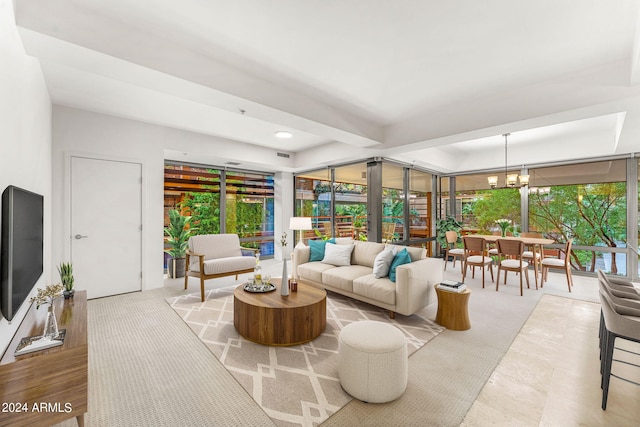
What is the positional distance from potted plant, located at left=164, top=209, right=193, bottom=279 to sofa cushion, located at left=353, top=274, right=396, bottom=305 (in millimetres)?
3624

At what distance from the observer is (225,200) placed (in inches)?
252

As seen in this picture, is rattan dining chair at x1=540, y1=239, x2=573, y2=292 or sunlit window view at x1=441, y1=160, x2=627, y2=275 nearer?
rattan dining chair at x1=540, y1=239, x2=573, y2=292

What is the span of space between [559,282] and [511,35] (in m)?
4.75

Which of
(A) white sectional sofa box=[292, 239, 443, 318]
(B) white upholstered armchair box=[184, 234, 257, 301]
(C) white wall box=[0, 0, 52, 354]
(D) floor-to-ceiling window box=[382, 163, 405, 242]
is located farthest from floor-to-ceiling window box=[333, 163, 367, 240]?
(C) white wall box=[0, 0, 52, 354]

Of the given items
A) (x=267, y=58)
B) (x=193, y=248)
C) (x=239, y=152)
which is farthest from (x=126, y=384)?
(x=239, y=152)

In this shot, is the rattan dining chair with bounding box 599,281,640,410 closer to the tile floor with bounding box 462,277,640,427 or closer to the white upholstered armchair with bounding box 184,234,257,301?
the tile floor with bounding box 462,277,640,427

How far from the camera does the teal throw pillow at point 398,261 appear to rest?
11.1ft

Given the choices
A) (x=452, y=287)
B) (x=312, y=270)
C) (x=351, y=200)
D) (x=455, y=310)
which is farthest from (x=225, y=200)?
(x=455, y=310)

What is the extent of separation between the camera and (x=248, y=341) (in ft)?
8.83

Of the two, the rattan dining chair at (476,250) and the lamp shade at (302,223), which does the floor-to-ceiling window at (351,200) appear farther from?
the rattan dining chair at (476,250)

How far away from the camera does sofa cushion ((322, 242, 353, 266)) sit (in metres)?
4.19

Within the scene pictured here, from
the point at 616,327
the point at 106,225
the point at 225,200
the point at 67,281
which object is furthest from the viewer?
the point at 225,200

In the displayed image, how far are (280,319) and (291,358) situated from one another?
1.17 ft

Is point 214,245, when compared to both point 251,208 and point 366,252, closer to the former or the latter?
point 251,208
